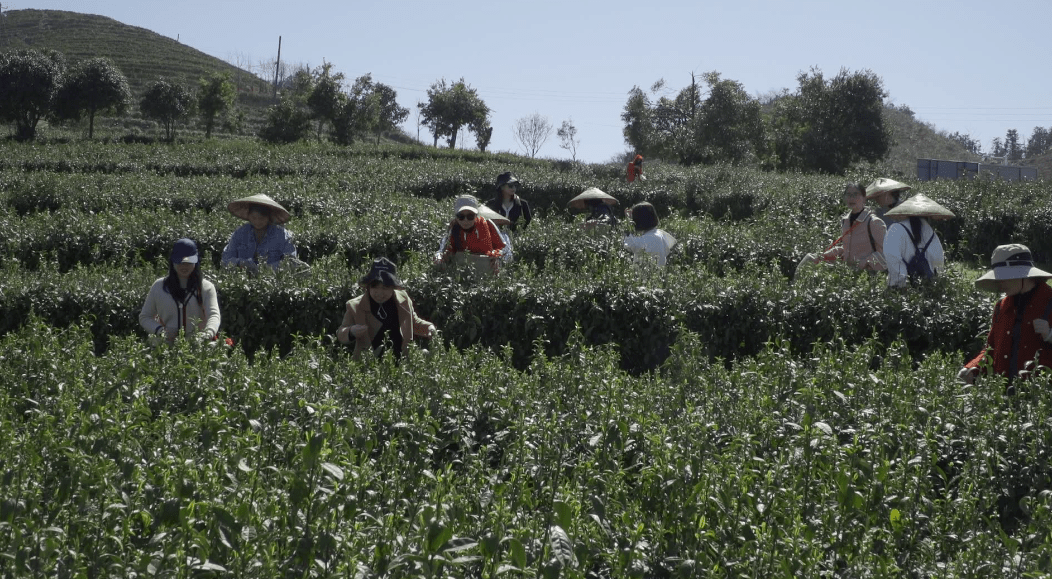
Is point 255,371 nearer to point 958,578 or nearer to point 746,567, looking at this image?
point 746,567

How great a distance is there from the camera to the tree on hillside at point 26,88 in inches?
1447

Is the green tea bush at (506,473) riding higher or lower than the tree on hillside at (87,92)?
lower

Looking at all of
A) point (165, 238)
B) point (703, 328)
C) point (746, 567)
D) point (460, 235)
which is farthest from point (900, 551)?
point (165, 238)

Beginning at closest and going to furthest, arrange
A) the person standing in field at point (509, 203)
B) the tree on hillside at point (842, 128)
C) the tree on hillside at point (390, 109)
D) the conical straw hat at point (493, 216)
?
the conical straw hat at point (493, 216), the person standing in field at point (509, 203), the tree on hillside at point (842, 128), the tree on hillside at point (390, 109)

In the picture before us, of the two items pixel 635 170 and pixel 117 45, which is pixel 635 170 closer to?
pixel 635 170

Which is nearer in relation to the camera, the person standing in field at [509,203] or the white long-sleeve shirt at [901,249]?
the white long-sleeve shirt at [901,249]

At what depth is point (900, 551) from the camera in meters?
3.14

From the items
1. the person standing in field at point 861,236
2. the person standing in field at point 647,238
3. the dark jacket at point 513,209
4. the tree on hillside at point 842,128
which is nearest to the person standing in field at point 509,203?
the dark jacket at point 513,209

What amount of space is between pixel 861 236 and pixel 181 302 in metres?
6.28

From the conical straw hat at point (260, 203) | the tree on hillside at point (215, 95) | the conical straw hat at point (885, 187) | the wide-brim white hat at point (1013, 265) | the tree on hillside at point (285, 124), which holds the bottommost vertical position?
the conical straw hat at point (260, 203)

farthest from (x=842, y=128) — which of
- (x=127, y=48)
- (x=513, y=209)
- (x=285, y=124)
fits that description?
(x=127, y=48)

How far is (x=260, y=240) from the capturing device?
343 inches

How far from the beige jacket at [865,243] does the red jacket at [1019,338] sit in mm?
2762

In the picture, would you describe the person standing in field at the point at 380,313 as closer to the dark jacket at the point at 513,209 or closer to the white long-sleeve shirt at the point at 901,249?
the white long-sleeve shirt at the point at 901,249
